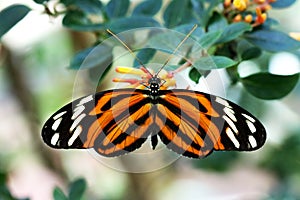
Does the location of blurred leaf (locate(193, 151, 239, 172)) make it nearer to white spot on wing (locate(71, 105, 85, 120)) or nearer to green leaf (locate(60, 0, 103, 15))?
green leaf (locate(60, 0, 103, 15))

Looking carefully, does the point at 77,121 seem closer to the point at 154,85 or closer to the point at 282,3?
the point at 154,85

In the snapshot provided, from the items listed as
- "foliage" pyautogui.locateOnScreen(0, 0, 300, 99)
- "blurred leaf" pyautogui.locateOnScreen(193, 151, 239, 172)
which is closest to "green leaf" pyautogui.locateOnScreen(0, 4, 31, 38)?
"foliage" pyautogui.locateOnScreen(0, 0, 300, 99)

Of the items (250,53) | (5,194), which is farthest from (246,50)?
(5,194)

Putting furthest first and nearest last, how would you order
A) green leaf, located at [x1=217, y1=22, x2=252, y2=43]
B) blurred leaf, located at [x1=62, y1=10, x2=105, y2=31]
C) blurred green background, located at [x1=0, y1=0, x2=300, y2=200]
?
blurred green background, located at [x1=0, y1=0, x2=300, y2=200]
blurred leaf, located at [x1=62, y1=10, x2=105, y2=31]
green leaf, located at [x1=217, y1=22, x2=252, y2=43]

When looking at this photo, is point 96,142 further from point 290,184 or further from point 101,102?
Answer: point 290,184

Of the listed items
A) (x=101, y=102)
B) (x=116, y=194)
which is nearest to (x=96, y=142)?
(x=101, y=102)

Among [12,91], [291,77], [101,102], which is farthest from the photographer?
[12,91]

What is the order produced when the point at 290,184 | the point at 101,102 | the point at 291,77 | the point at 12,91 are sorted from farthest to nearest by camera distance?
1. the point at 12,91
2. the point at 290,184
3. the point at 291,77
4. the point at 101,102

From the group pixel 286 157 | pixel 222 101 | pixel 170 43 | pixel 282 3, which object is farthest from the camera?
pixel 286 157
